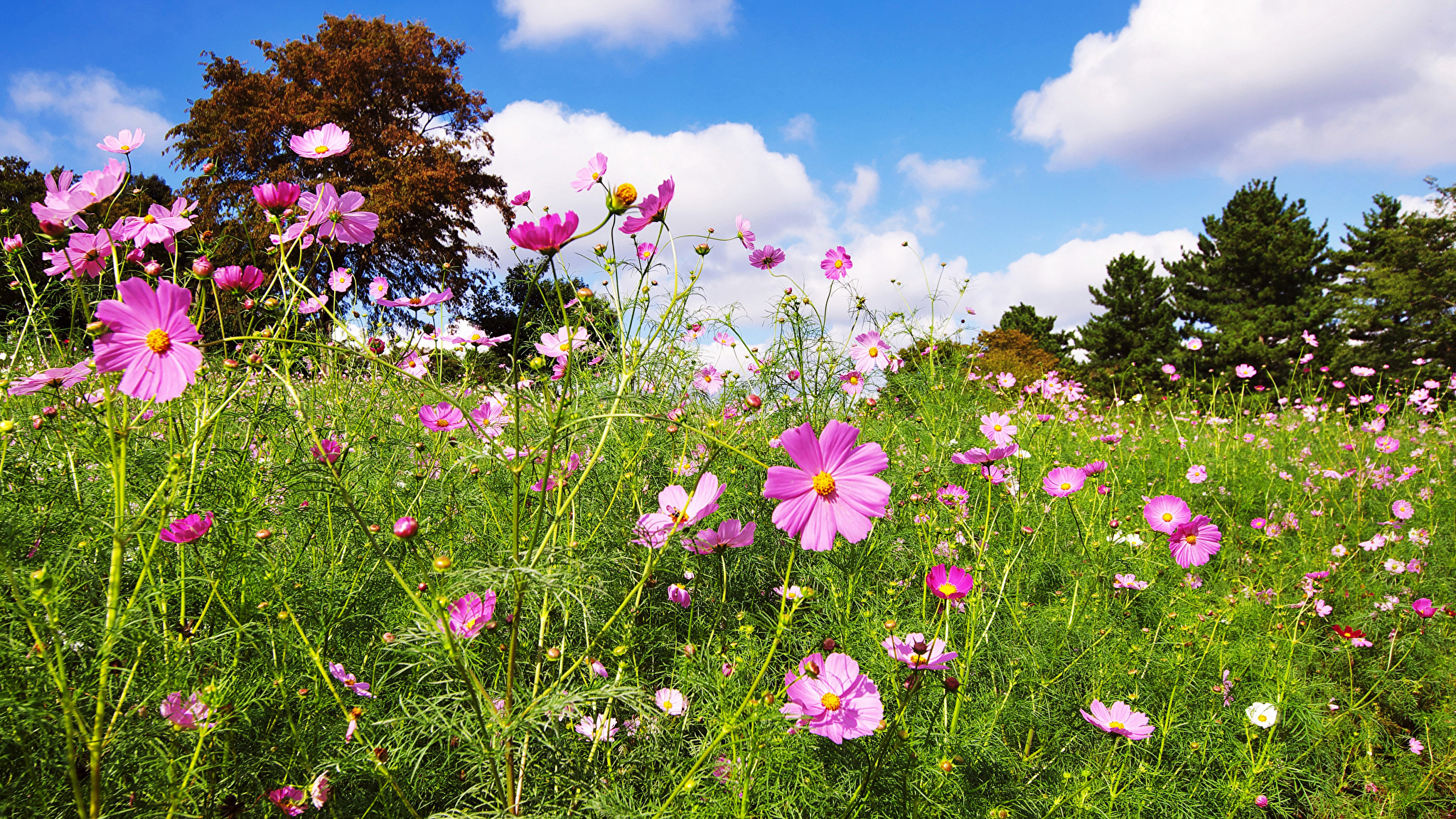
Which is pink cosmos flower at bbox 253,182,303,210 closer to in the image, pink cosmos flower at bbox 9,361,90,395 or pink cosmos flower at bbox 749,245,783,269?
pink cosmos flower at bbox 9,361,90,395

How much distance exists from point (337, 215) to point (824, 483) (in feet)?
3.07

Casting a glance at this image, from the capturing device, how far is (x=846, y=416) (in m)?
2.23

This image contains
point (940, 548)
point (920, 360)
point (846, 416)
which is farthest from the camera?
point (920, 360)

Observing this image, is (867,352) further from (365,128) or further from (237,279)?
(365,128)

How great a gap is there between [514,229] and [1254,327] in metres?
23.2

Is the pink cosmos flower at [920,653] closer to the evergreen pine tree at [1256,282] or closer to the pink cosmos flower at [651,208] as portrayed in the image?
the pink cosmos flower at [651,208]

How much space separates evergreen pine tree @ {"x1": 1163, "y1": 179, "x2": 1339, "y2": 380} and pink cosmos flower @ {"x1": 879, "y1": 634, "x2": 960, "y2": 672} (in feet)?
70.1

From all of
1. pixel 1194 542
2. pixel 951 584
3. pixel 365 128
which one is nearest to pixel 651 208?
pixel 951 584

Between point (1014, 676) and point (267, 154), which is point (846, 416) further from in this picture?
point (267, 154)

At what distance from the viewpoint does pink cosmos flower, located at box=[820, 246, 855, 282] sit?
224 centimetres

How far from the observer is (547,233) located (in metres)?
0.79

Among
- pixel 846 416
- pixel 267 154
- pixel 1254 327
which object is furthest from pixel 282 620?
pixel 1254 327

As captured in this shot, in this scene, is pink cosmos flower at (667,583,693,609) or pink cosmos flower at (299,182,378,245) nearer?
pink cosmos flower at (299,182,378,245)

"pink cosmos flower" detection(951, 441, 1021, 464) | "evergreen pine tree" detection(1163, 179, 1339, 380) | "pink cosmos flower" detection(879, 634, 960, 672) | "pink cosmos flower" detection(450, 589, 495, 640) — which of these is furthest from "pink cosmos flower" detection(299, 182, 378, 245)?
"evergreen pine tree" detection(1163, 179, 1339, 380)
